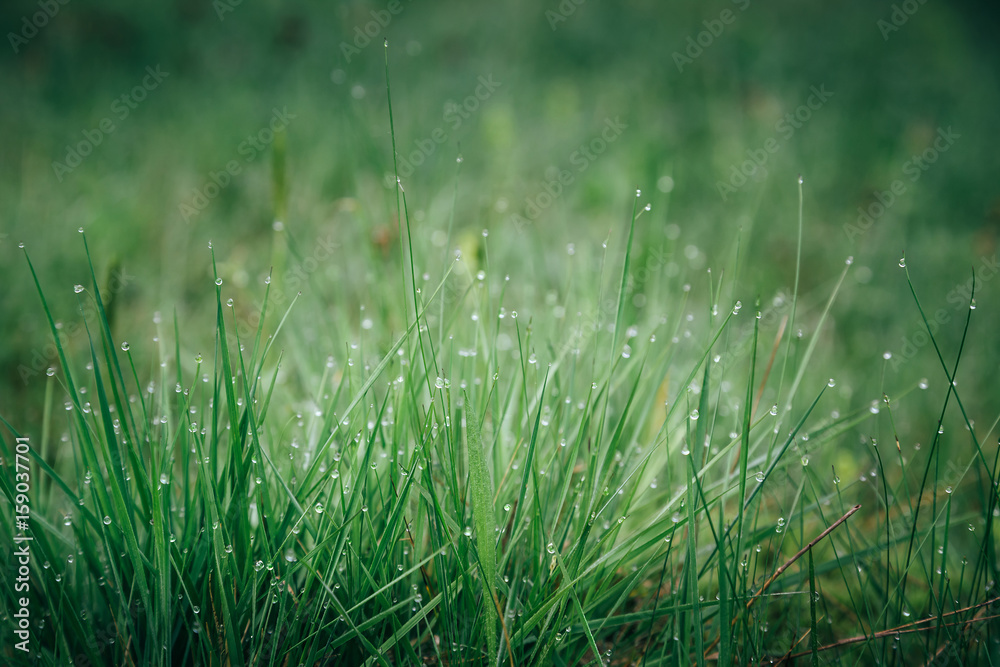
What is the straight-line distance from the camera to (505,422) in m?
1.05

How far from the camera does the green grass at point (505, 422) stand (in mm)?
748

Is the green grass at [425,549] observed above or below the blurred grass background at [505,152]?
below

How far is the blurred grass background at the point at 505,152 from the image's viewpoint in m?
1.74

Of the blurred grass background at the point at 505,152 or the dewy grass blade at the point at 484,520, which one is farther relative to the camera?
the blurred grass background at the point at 505,152

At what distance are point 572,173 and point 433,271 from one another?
1.01 m

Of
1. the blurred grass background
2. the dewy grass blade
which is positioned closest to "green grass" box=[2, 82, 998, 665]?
the dewy grass blade

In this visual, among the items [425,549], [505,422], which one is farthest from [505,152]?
[425,549]

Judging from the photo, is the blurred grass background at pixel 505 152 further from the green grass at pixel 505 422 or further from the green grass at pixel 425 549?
the green grass at pixel 425 549

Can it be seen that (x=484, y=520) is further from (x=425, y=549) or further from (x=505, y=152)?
(x=505, y=152)

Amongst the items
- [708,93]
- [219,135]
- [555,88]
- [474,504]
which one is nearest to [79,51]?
[219,135]

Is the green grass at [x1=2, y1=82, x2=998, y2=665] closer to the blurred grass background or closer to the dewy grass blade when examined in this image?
the dewy grass blade

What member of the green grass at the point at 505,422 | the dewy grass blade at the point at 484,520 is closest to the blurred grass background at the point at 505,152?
the green grass at the point at 505,422

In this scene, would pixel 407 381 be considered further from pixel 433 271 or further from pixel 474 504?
pixel 433 271

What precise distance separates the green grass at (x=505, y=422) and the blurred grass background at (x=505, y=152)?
22mm
